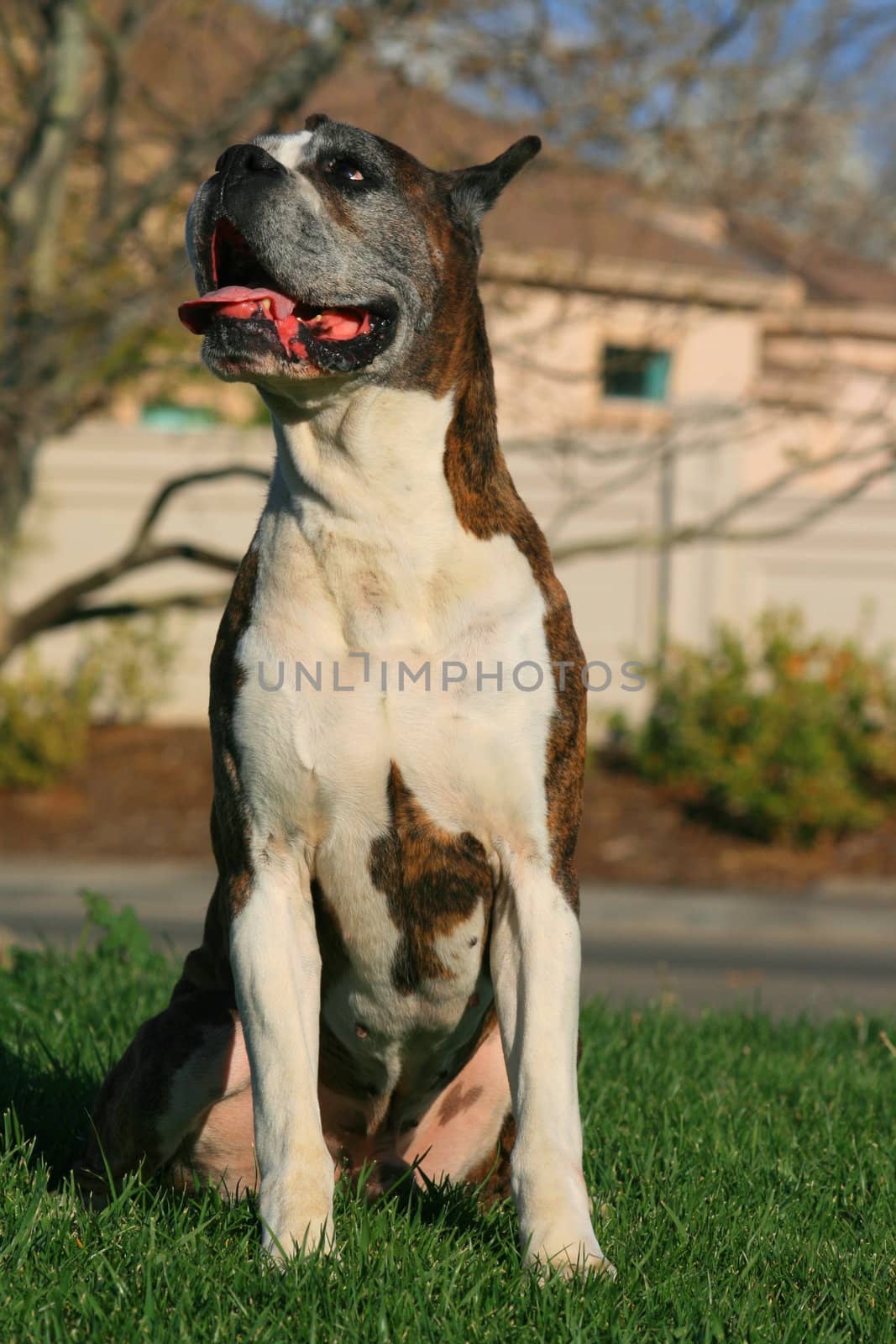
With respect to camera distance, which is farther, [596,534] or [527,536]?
[596,534]

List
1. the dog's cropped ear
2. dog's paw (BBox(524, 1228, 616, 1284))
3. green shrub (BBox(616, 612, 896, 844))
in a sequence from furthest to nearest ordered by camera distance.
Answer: green shrub (BBox(616, 612, 896, 844)) → the dog's cropped ear → dog's paw (BBox(524, 1228, 616, 1284))

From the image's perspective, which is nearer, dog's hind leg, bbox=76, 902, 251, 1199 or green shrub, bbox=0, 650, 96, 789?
dog's hind leg, bbox=76, 902, 251, 1199

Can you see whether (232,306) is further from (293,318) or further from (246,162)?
(246,162)

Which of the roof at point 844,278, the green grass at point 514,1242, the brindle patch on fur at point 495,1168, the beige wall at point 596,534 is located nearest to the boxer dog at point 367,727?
the green grass at point 514,1242

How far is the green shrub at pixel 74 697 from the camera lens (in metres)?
12.0

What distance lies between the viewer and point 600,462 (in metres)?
13.2

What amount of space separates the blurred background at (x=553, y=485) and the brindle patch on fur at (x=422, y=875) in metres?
3.85

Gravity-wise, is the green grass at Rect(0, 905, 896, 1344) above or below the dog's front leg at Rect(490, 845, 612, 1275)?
below

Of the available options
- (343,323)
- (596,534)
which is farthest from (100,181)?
(343,323)

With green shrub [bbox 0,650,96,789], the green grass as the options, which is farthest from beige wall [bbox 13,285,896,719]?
the green grass

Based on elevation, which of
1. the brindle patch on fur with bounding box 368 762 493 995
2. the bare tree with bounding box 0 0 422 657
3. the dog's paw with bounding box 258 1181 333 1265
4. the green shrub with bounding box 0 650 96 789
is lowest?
the green shrub with bounding box 0 650 96 789

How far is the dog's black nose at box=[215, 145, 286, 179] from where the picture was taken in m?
2.98

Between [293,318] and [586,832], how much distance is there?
903cm

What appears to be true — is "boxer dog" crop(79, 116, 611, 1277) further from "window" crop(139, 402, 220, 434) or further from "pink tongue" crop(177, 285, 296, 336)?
"window" crop(139, 402, 220, 434)
